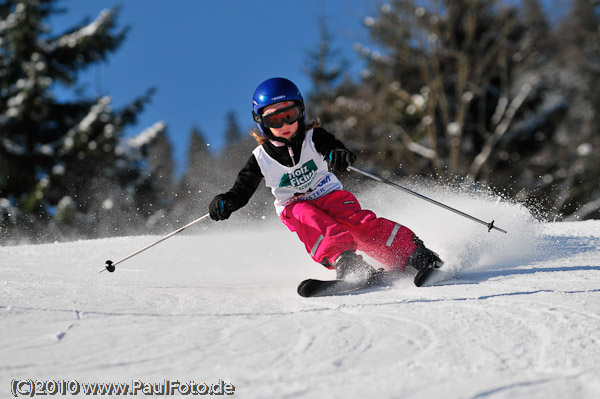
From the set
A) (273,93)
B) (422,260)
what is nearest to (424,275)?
(422,260)

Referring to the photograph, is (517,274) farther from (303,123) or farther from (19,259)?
(19,259)

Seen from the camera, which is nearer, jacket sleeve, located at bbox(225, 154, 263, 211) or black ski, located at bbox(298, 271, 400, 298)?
black ski, located at bbox(298, 271, 400, 298)

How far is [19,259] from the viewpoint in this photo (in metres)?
4.18

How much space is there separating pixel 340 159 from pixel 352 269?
27.9 inches

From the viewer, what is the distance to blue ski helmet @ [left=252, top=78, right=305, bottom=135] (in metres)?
3.42

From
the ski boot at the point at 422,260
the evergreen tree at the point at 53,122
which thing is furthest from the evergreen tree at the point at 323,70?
the ski boot at the point at 422,260

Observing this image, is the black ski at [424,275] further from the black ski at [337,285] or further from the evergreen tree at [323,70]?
the evergreen tree at [323,70]

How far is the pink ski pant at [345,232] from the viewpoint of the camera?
3.19 meters

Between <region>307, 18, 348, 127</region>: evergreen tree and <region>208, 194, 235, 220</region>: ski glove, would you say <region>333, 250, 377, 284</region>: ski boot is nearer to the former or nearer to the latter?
<region>208, 194, 235, 220</region>: ski glove

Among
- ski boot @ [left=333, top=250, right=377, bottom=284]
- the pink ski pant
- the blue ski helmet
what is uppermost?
the blue ski helmet

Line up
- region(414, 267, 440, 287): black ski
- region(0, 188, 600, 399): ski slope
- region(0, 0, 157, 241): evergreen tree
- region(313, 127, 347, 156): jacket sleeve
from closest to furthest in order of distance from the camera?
region(0, 188, 600, 399): ski slope → region(414, 267, 440, 287): black ski → region(313, 127, 347, 156): jacket sleeve → region(0, 0, 157, 241): evergreen tree

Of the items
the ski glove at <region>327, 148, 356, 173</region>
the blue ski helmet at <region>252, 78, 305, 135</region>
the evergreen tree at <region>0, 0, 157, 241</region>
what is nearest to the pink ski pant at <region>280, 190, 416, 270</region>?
the ski glove at <region>327, 148, 356, 173</region>

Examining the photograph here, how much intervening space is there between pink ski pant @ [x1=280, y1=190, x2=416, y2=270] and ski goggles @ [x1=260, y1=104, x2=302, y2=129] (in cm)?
53

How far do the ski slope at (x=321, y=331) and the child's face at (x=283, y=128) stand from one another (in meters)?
0.94
